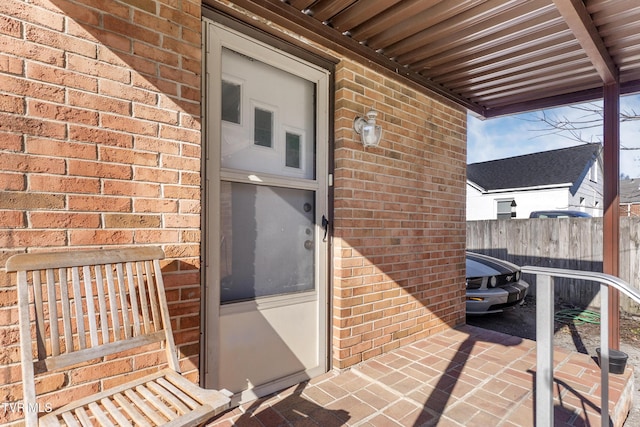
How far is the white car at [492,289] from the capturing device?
4496 millimetres

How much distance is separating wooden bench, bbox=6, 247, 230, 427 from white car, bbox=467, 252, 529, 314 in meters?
4.01

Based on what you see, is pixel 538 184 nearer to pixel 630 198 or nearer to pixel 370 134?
pixel 630 198

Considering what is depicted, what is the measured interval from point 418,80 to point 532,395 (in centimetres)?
289

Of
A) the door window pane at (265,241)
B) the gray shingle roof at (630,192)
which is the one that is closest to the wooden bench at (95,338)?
the door window pane at (265,241)

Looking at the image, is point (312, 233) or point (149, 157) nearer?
point (149, 157)

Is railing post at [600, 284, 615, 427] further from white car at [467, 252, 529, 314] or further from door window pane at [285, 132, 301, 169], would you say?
white car at [467, 252, 529, 314]

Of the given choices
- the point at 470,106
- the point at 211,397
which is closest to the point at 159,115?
the point at 211,397

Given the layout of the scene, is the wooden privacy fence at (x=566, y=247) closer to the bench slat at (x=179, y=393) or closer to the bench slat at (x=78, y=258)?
the bench slat at (x=179, y=393)

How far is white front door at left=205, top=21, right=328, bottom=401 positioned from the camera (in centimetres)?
219

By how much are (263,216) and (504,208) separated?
14614 mm

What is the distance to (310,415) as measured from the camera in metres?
2.15

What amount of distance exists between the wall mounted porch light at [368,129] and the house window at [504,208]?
44.7 ft

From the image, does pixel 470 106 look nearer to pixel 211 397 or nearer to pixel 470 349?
pixel 470 349

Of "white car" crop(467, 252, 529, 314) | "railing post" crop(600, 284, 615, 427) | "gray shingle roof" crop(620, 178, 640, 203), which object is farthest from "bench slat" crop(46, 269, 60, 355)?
"gray shingle roof" crop(620, 178, 640, 203)
